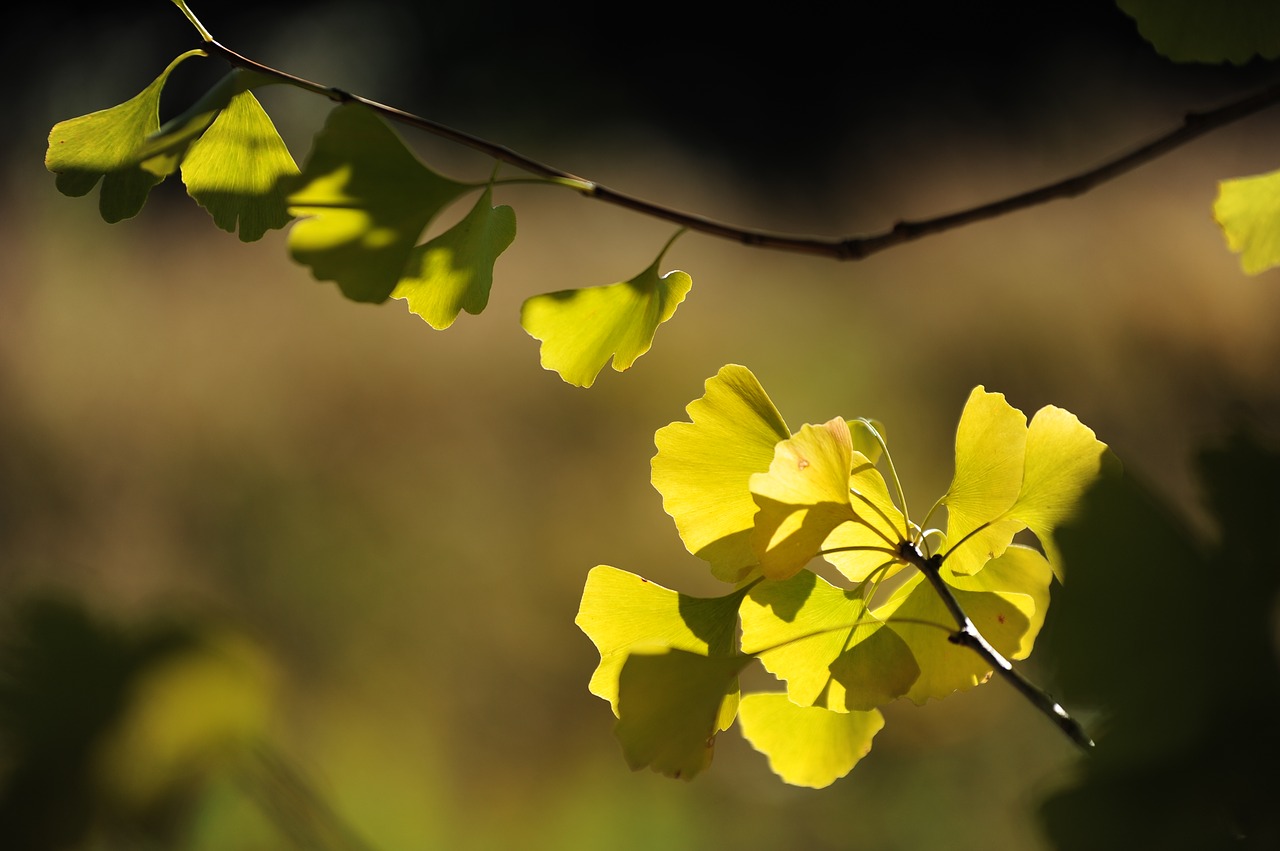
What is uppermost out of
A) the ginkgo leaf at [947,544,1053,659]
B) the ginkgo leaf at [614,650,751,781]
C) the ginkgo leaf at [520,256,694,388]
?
the ginkgo leaf at [520,256,694,388]

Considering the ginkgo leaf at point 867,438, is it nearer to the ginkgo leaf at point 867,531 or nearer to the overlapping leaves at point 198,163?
the ginkgo leaf at point 867,531

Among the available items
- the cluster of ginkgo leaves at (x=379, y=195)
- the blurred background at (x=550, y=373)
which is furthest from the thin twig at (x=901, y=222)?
the blurred background at (x=550, y=373)

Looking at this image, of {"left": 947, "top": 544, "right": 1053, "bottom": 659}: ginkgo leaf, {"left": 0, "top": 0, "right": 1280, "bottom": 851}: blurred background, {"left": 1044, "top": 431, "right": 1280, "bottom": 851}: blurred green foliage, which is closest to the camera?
{"left": 1044, "top": 431, "right": 1280, "bottom": 851}: blurred green foliage

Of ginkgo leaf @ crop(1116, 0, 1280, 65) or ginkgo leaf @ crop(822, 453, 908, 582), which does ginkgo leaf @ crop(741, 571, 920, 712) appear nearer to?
ginkgo leaf @ crop(822, 453, 908, 582)

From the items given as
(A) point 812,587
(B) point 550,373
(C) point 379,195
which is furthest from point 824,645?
(B) point 550,373

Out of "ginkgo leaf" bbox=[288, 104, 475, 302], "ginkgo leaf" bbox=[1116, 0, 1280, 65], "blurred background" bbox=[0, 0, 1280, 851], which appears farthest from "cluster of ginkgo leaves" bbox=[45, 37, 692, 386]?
"blurred background" bbox=[0, 0, 1280, 851]

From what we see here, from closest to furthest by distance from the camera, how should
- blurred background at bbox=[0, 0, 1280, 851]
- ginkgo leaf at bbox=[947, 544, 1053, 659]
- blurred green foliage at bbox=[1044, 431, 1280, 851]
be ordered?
blurred green foliage at bbox=[1044, 431, 1280, 851], ginkgo leaf at bbox=[947, 544, 1053, 659], blurred background at bbox=[0, 0, 1280, 851]

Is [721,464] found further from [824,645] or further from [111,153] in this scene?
[111,153]
